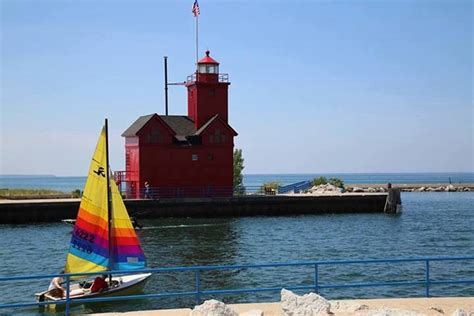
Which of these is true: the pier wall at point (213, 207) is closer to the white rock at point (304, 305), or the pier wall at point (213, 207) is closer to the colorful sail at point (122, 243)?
the colorful sail at point (122, 243)

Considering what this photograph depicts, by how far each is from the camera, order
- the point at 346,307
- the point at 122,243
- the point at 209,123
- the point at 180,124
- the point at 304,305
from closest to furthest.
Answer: the point at 304,305 < the point at 346,307 < the point at 122,243 < the point at 209,123 < the point at 180,124

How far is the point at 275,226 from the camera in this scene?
4584 centimetres

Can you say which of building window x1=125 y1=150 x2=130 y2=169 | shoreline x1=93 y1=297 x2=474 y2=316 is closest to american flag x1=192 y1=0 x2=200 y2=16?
building window x1=125 y1=150 x2=130 y2=169

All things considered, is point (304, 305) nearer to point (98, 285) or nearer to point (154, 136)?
point (98, 285)

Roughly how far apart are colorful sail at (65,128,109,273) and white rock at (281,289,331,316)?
9.60 meters

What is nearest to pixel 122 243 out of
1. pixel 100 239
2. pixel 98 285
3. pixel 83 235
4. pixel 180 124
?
pixel 100 239

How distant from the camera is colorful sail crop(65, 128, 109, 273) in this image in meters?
19.8

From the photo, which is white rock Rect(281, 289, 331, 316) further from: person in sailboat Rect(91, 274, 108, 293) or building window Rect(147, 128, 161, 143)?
building window Rect(147, 128, 161, 143)

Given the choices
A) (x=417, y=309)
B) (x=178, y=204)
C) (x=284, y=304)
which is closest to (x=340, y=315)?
(x=284, y=304)

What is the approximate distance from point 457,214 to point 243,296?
41.8 metres

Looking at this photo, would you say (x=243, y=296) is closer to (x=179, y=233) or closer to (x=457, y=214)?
(x=179, y=233)

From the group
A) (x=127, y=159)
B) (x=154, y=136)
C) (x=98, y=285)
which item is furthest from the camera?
(x=127, y=159)

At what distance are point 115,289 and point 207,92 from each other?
37577 mm

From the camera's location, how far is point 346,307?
12.4 metres
